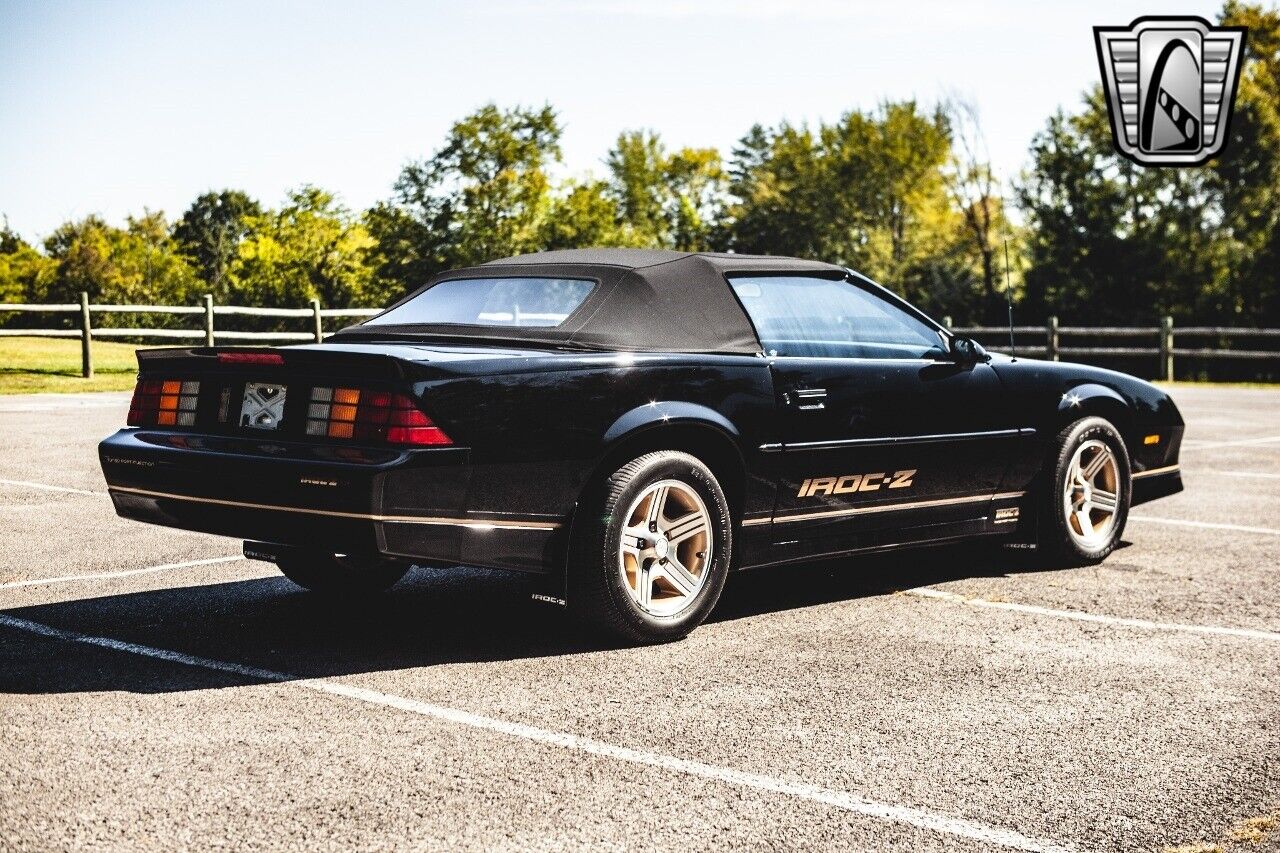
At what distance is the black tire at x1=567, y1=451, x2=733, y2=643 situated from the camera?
16.2ft

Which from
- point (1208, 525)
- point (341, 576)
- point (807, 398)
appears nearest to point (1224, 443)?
point (1208, 525)

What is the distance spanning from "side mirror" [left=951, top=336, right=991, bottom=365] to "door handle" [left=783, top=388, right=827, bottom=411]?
0.95 m

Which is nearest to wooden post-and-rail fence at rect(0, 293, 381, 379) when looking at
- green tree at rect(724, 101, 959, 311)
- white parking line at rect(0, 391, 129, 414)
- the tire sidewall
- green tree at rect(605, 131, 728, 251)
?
white parking line at rect(0, 391, 129, 414)

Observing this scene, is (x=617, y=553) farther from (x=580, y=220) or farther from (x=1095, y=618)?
(x=580, y=220)

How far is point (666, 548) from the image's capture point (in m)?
5.19

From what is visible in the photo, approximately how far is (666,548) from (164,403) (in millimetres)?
1952

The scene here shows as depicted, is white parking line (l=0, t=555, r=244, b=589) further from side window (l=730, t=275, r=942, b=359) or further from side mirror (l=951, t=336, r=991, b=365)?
side mirror (l=951, t=336, r=991, b=365)

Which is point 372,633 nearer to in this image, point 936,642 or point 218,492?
point 218,492

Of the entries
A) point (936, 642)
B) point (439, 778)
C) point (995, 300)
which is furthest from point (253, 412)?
point (995, 300)

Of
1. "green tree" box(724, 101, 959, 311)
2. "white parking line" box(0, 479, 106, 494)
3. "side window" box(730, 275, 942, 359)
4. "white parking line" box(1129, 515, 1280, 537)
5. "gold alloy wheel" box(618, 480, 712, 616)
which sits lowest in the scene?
"white parking line" box(1129, 515, 1280, 537)

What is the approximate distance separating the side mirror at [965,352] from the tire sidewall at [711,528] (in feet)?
5.18

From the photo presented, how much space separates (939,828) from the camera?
324cm

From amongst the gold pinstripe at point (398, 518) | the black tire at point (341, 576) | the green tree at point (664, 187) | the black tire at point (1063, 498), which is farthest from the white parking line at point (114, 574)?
the green tree at point (664, 187)

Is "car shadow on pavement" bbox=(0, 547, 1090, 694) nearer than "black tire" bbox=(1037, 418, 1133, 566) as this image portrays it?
Yes
